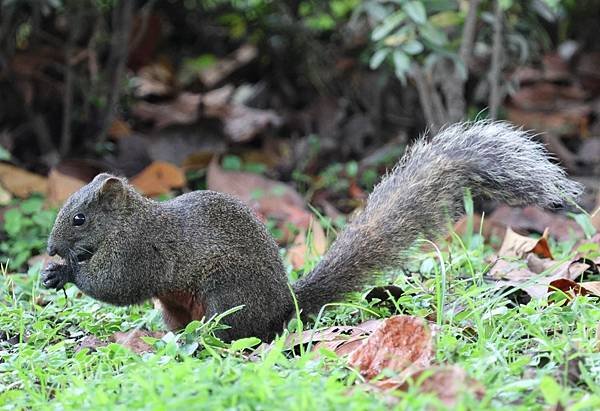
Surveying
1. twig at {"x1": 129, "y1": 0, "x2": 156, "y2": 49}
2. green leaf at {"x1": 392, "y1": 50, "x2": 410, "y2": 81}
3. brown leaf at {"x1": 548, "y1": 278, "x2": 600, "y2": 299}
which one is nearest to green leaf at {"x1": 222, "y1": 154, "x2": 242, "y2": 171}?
twig at {"x1": 129, "y1": 0, "x2": 156, "y2": 49}

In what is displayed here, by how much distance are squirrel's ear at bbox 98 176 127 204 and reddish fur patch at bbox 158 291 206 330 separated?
463 mm

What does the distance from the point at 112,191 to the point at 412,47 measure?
260 centimetres

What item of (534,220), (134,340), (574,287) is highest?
(134,340)

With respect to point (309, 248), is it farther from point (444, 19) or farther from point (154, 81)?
point (154, 81)

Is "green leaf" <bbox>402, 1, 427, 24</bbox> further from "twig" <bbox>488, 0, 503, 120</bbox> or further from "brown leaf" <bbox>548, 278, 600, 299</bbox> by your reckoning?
"brown leaf" <bbox>548, 278, 600, 299</bbox>

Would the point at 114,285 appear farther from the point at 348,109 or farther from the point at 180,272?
the point at 348,109

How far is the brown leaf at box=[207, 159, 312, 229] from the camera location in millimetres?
7094

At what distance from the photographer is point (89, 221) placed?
4.48 metres

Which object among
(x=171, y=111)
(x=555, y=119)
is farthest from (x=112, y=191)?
(x=555, y=119)

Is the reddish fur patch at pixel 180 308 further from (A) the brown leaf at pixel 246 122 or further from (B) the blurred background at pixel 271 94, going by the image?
(A) the brown leaf at pixel 246 122

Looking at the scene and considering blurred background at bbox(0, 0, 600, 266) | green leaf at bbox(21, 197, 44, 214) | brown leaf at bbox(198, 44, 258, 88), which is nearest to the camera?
green leaf at bbox(21, 197, 44, 214)

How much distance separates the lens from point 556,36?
10.0 meters

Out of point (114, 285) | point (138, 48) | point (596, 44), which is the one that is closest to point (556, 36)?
point (596, 44)

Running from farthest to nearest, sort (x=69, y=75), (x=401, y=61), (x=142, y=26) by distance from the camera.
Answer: (x=142, y=26) < (x=69, y=75) < (x=401, y=61)
